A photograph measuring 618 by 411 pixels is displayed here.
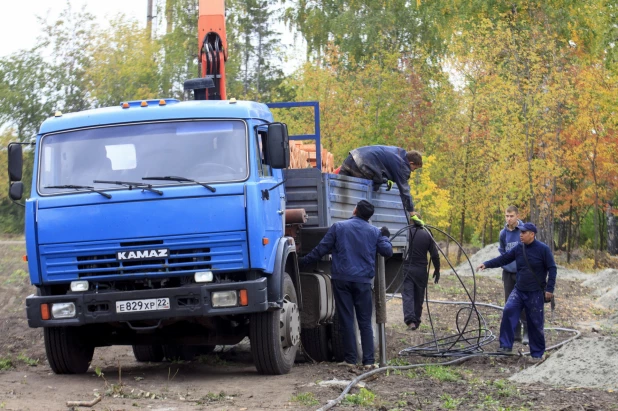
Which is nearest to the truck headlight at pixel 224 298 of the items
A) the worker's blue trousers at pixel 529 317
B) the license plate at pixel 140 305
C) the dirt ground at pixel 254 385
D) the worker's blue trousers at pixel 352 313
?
the license plate at pixel 140 305

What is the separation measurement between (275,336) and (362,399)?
183cm

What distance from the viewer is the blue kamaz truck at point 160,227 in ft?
29.7

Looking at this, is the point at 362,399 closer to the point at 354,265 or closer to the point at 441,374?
the point at 441,374

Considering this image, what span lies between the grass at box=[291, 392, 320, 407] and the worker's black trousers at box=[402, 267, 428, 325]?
6445mm

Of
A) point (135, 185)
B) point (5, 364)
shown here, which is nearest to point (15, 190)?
point (135, 185)

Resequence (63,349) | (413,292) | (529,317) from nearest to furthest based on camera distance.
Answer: (63,349) < (529,317) < (413,292)

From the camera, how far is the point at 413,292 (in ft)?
48.3

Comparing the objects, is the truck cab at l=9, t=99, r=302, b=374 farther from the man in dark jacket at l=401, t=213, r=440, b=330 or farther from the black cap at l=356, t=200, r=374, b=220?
the man in dark jacket at l=401, t=213, r=440, b=330

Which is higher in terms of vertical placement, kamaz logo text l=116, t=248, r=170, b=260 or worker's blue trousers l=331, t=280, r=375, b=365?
kamaz logo text l=116, t=248, r=170, b=260

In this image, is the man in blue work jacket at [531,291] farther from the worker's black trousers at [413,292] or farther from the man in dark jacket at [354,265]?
the worker's black trousers at [413,292]

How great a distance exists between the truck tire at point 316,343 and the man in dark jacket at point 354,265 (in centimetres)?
66

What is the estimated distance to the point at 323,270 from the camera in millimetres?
11758

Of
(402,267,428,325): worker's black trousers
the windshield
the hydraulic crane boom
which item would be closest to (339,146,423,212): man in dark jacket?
(402,267,428,325): worker's black trousers

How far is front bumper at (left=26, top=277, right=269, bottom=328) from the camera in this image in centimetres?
901
